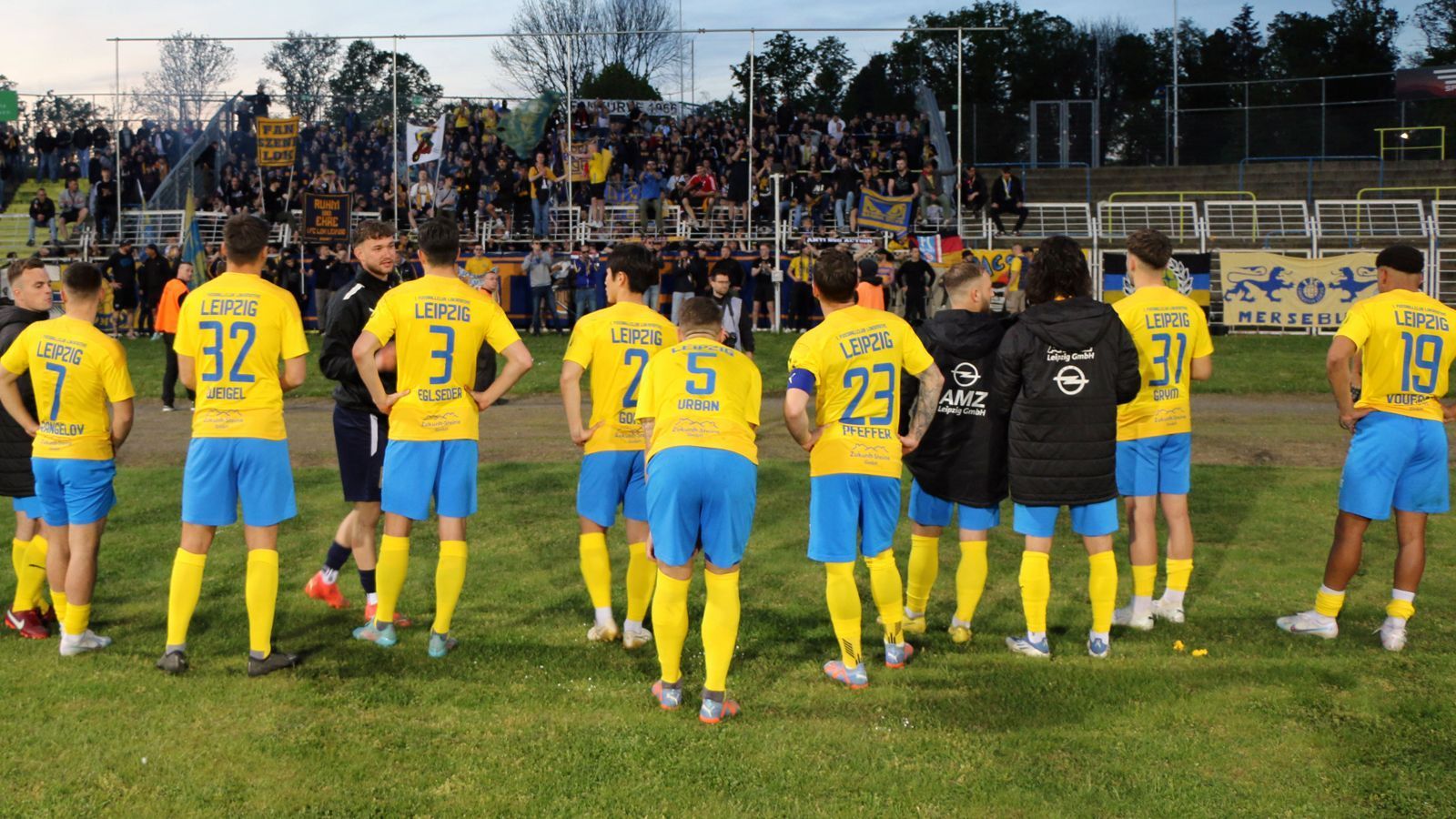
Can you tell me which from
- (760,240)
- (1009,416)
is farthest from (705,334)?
(760,240)

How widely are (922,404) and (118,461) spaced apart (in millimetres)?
9815

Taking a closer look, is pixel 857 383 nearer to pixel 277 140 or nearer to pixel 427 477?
pixel 427 477

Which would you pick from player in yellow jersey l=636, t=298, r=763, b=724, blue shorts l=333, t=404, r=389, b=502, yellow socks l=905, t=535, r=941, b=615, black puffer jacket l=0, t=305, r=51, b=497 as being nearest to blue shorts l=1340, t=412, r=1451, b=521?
yellow socks l=905, t=535, r=941, b=615

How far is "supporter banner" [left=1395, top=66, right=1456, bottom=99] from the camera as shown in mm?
36656

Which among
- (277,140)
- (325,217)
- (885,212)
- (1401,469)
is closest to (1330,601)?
(1401,469)

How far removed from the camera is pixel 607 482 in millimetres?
6547

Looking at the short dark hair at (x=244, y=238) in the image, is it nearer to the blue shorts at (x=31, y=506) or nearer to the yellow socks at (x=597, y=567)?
the blue shorts at (x=31, y=506)

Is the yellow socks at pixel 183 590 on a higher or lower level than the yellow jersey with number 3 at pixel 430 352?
lower

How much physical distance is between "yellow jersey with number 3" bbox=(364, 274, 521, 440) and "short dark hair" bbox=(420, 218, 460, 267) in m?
0.11

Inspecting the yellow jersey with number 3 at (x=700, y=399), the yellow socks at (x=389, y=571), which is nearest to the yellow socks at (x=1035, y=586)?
the yellow jersey with number 3 at (x=700, y=399)

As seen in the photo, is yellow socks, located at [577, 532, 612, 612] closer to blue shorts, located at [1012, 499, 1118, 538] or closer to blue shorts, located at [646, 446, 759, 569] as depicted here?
blue shorts, located at [646, 446, 759, 569]

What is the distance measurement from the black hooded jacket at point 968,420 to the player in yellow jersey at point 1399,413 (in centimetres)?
188

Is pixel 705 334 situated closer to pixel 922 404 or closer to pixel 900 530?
pixel 922 404

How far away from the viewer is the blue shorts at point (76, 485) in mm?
6426
